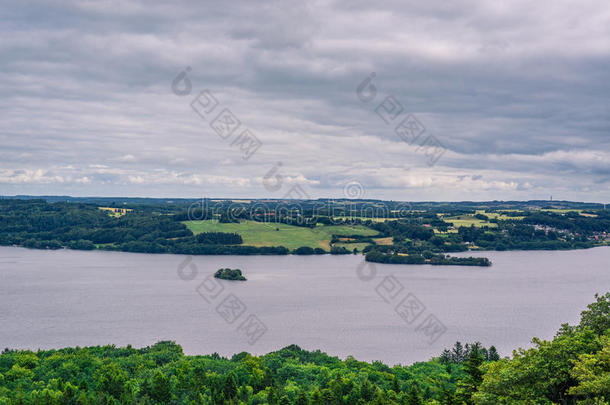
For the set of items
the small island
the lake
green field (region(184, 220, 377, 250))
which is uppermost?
green field (region(184, 220, 377, 250))

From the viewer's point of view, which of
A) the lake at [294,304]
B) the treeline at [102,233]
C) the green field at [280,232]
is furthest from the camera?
the green field at [280,232]

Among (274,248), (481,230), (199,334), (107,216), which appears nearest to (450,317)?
(199,334)

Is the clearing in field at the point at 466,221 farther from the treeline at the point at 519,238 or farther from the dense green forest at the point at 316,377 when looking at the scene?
the dense green forest at the point at 316,377


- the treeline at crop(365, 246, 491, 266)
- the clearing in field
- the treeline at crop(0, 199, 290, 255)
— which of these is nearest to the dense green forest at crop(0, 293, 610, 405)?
the treeline at crop(365, 246, 491, 266)

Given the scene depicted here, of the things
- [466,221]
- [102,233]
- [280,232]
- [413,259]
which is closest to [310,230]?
[280,232]

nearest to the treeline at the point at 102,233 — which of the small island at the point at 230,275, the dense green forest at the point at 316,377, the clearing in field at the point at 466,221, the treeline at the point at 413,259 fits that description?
the treeline at the point at 413,259

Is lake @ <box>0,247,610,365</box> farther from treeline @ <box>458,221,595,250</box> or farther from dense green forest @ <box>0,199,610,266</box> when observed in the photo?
treeline @ <box>458,221,595,250</box>

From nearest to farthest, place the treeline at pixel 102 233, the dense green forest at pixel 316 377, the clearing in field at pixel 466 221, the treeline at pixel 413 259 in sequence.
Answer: the dense green forest at pixel 316 377, the treeline at pixel 413 259, the treeline at pixel 102 233, the clearing in field at pixel 466 221
